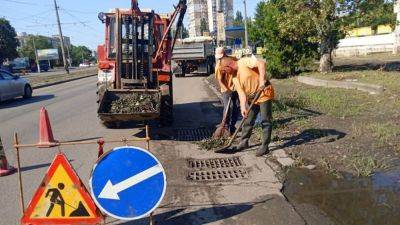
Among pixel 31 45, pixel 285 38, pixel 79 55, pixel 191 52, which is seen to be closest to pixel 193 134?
pixel 285 38

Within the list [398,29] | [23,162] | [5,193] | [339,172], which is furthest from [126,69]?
[398,29]

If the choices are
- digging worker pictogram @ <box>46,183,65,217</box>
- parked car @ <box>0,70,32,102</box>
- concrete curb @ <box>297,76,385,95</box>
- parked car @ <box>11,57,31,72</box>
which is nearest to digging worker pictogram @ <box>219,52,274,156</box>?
digging worker pictogram @ <box>46,183,65,217</box>

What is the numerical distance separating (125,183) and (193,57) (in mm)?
22492

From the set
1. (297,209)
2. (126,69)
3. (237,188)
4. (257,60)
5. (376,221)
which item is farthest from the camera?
(126,69)

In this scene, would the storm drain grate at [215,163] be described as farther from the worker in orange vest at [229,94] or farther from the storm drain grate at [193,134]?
the storm drain grate at [193,134]

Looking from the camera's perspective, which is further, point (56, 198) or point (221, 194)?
point (221, 194)

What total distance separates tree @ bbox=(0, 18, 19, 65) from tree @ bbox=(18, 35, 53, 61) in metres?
18.1

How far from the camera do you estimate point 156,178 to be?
12.5ft

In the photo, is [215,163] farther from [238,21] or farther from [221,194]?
[238,21]

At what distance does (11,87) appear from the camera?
1739 cm

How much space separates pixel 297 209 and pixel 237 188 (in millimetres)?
946

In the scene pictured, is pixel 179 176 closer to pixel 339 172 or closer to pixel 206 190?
pixel 206 190

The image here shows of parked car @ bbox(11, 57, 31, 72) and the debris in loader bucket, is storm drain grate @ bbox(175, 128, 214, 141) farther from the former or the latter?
parked car @ bbox(11, 57, 31, 72)

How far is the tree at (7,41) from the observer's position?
7850 cm
